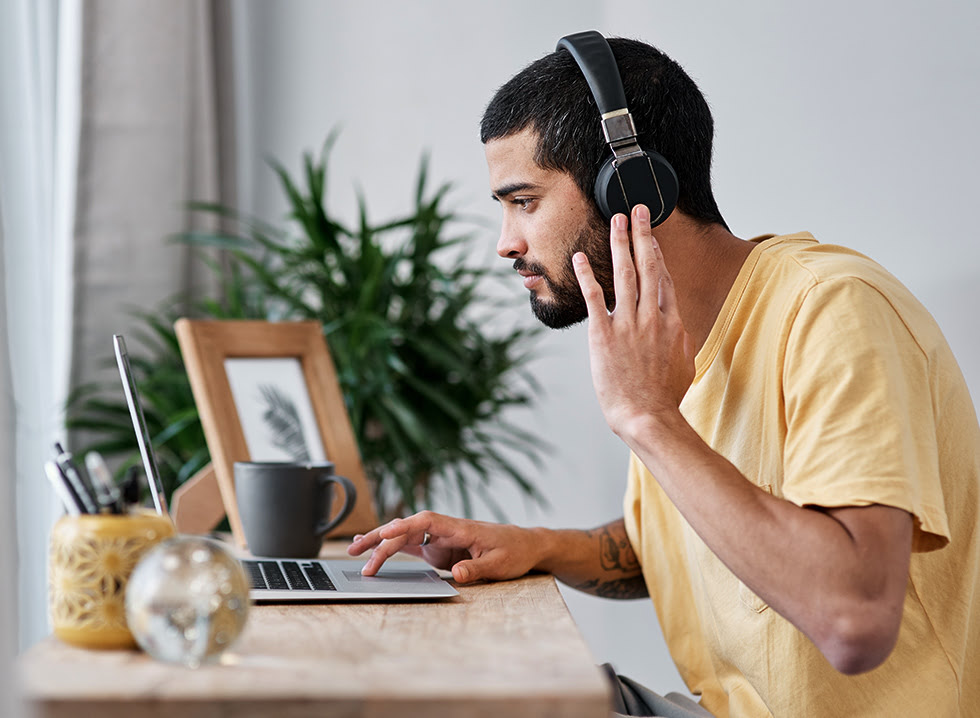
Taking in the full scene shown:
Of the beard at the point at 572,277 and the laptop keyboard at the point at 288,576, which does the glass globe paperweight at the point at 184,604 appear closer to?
the laptop keyboard at the point at 288,576

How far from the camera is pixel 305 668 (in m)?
0.55

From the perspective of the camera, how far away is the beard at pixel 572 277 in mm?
1009

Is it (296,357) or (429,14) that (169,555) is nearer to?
(296,357)

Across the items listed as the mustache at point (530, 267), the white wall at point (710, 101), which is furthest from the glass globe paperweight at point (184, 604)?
the white wall at point (710, 101)

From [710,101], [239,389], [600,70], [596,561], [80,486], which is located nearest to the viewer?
[80,486]

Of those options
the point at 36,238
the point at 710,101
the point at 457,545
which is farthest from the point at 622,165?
the point at 36,238

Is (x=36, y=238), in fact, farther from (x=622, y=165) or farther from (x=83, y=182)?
(x=622, y=165)

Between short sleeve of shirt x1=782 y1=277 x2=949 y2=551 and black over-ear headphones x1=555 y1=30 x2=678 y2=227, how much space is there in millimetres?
199

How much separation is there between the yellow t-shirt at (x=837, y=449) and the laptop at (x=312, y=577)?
12.8 inches

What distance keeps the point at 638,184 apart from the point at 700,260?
0.48ft

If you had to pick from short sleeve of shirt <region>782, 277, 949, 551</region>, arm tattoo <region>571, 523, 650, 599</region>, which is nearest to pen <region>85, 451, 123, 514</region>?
short sleeve of shirt <region>782, 277, 949, 551</region>

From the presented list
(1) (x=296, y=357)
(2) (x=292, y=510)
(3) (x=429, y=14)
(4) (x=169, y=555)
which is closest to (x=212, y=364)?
(1) (x=296, y=357)

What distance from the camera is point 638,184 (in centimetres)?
96

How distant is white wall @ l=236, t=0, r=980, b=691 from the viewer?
1.12 m
